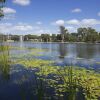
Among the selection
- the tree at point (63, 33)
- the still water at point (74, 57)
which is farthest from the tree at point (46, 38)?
the still water at point (74, 57)

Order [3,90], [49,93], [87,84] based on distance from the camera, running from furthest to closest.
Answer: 1. [87,84]
2. [3,90]
3. [49,93]

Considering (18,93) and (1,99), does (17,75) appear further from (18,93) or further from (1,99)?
(1,99)

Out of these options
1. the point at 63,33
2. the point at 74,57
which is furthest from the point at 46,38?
the point at 74,57

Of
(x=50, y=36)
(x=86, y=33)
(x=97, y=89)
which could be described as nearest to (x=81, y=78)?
(x=97, y=89)

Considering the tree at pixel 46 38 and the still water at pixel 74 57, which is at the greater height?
the tree at pixel 46 38

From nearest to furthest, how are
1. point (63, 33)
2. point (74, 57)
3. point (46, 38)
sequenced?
point (74, 57) < point (63, 33) < point (46, 38)

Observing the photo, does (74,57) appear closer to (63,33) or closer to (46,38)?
(63,33)

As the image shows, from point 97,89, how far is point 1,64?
566 centimetres

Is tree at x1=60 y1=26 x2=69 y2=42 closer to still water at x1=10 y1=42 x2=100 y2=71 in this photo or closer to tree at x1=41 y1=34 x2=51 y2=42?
tree at x1=41 y1=34 x2=51 y2=42

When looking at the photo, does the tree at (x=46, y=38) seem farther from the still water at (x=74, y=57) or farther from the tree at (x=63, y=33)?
the still water at (x=74, y=57)

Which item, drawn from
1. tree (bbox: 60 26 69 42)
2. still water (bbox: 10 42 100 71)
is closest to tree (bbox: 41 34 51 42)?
tree (bbox: 60 26 69 42)

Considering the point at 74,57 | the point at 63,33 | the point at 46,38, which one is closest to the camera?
the point at 74,57

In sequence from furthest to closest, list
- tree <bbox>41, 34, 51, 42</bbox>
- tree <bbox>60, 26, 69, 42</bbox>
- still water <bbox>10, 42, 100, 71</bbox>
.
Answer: tree <bbox>41, 34, 51, 42</bbox> → tree <bbox>60, 26, 69, 42</bbox> → still water <bbox>10, 42, 100, 71</bbox>

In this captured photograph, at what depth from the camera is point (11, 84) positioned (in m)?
11.2
